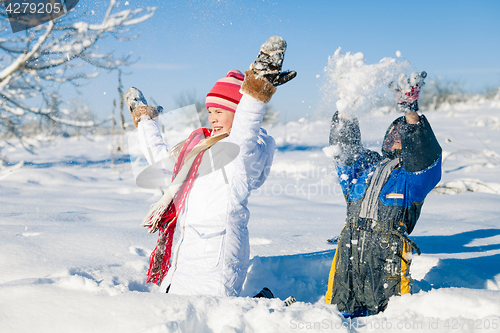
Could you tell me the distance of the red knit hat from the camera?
1.47m

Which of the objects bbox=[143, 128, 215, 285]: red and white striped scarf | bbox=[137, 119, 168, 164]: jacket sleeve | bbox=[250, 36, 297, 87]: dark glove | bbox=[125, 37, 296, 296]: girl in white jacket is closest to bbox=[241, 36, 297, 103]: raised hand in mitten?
→ bbox=[250, 36, 297, 87]: dark glove

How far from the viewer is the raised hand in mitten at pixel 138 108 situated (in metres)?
1.91

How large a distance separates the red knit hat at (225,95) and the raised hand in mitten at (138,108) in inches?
22.1

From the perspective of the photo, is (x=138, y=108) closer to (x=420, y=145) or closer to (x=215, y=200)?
(x=215, y=200)

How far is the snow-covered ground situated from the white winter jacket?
0.21m

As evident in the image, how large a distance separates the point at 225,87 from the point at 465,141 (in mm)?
9203

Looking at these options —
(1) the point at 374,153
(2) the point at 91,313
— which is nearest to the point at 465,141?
(1) the point at 374,153

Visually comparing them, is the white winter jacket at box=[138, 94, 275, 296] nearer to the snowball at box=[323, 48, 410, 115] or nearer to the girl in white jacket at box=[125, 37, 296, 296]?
the girl in white jacket at box=[125, 37, 296, 296]

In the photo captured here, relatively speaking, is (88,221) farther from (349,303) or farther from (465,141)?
(465,141)

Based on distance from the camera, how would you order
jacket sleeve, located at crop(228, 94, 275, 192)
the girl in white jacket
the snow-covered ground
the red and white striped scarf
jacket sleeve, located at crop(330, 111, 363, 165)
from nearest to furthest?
the snow-covered ground, jacket sleeve, located at crop(228, 94, 275, 192), the girl in white jacket, the red and white striped scarf, jacket sleeve, located at crop(330, 111, 363, 165)

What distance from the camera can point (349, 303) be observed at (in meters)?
1.68

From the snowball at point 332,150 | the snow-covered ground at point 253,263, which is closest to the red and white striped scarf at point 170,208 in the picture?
the snow-covered ground at point 253,263

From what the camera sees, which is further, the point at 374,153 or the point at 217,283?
the point at 374,153

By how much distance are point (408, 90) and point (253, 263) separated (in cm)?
144
